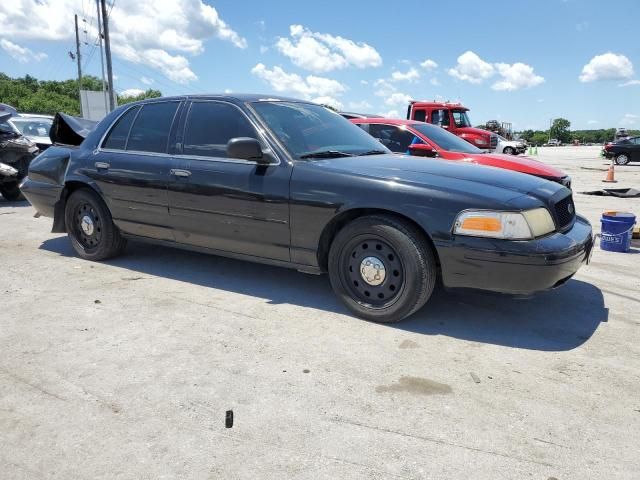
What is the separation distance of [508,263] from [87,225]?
13.1ft

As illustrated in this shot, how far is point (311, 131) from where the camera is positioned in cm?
422

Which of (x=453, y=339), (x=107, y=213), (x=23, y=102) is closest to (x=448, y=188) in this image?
(x=453, y=339)

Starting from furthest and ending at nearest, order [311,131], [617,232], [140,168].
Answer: [617,232] < [140,168] < [311,131]

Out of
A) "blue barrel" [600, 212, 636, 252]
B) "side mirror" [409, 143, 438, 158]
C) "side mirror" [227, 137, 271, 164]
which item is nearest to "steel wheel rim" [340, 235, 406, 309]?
"side mirror" [227, 137, 271, 164]

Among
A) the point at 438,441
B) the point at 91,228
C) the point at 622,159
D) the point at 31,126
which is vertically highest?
the point at 31,126

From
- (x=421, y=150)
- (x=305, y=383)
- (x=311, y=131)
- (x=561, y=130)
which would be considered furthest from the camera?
(x=561, y=130)

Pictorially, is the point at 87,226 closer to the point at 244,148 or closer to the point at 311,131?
the point at 244,148

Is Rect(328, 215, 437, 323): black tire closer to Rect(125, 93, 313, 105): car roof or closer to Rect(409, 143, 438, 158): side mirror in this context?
Rect(125, 93, 313, 105): car roof

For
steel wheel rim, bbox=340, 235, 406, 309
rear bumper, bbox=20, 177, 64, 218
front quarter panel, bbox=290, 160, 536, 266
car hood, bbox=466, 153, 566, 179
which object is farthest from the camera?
car hood, bbox=466, 153, 566, 179

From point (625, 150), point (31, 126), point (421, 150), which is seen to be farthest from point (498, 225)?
point (625, 150)

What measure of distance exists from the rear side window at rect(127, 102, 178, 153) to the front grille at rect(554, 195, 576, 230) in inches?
124

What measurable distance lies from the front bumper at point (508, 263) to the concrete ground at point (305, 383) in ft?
1.28

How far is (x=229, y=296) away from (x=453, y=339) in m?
Answer: 1.78

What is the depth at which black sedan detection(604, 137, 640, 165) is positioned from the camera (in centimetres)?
2286
